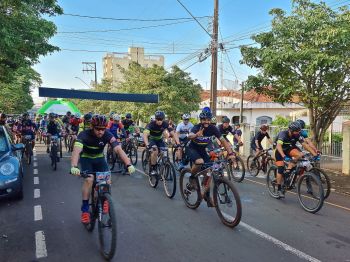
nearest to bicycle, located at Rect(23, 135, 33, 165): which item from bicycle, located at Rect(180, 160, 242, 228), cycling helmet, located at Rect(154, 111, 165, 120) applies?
cycling helmet, located at Rect(154, 111, 165, 120)

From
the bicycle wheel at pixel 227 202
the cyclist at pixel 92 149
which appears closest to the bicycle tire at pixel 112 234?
the cyclist at pixel 92 149

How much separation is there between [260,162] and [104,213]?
8.14 metres

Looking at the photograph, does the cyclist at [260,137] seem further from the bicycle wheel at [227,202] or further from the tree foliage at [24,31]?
the tree foliage at [24,31]

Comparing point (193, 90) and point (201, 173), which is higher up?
point (193, 90)

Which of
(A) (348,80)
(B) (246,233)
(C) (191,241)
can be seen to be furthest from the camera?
(A) (348,80)

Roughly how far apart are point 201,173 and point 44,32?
27.7 ft

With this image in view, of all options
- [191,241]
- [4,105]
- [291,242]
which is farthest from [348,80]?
[4,105]

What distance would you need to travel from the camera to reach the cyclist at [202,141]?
716 centimetres

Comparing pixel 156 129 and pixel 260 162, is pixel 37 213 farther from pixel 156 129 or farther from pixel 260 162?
pixel 260 162

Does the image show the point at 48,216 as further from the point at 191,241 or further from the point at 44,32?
the point at 44,32

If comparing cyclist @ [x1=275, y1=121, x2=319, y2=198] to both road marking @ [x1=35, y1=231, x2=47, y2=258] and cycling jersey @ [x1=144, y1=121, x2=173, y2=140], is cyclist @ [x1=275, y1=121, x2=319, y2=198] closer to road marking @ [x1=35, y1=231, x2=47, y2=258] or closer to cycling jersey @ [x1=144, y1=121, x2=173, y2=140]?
cycling jersey @ [x1=144, y1=121, x2=173, y2=140]

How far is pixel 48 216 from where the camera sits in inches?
275

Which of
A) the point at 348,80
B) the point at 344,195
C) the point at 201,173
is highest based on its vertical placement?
the point at 348,80

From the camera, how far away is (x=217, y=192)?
6.64 metres
